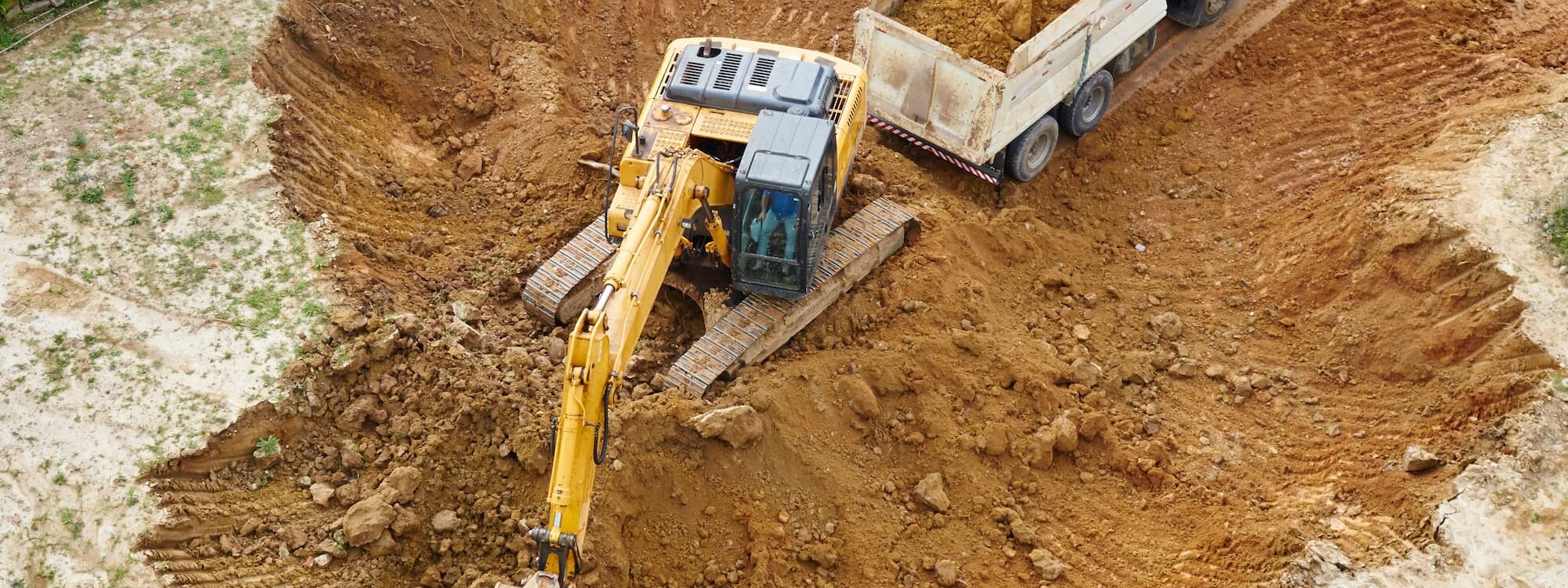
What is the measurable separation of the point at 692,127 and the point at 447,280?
9.52 feet

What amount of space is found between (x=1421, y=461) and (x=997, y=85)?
503 cm

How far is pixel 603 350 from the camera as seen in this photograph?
7.25 meters

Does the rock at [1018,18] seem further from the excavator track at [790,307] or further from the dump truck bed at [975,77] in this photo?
the excavator track at [790,307]

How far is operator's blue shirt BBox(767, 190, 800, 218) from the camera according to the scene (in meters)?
9.49

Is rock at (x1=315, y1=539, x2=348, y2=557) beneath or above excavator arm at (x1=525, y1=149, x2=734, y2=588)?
beneath

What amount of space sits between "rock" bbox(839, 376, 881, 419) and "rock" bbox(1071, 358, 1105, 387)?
1.99 metres

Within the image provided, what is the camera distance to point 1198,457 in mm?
10219

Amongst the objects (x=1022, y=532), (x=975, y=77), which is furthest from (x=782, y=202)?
(x=1022, y=532)

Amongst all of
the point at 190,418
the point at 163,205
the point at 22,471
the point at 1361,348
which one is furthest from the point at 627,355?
the point at 1361,348

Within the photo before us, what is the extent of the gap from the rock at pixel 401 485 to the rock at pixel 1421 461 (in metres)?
8.07

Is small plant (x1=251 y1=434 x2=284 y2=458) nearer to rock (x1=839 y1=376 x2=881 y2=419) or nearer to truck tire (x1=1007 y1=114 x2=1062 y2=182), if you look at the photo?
rock (x1=839 y1=376 x2=881 y2=419)

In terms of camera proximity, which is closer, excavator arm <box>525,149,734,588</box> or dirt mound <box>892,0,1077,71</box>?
excavator arm <box>525,149,734,588</box>

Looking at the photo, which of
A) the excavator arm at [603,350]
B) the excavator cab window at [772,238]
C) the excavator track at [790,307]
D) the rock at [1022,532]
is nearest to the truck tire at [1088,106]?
the excavator track at [790,307]

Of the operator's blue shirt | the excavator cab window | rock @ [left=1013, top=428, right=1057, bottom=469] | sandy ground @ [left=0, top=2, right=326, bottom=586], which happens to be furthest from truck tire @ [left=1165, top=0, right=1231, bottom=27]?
sandy ground @ [left=0, top=2, right=326, bottom=586]
